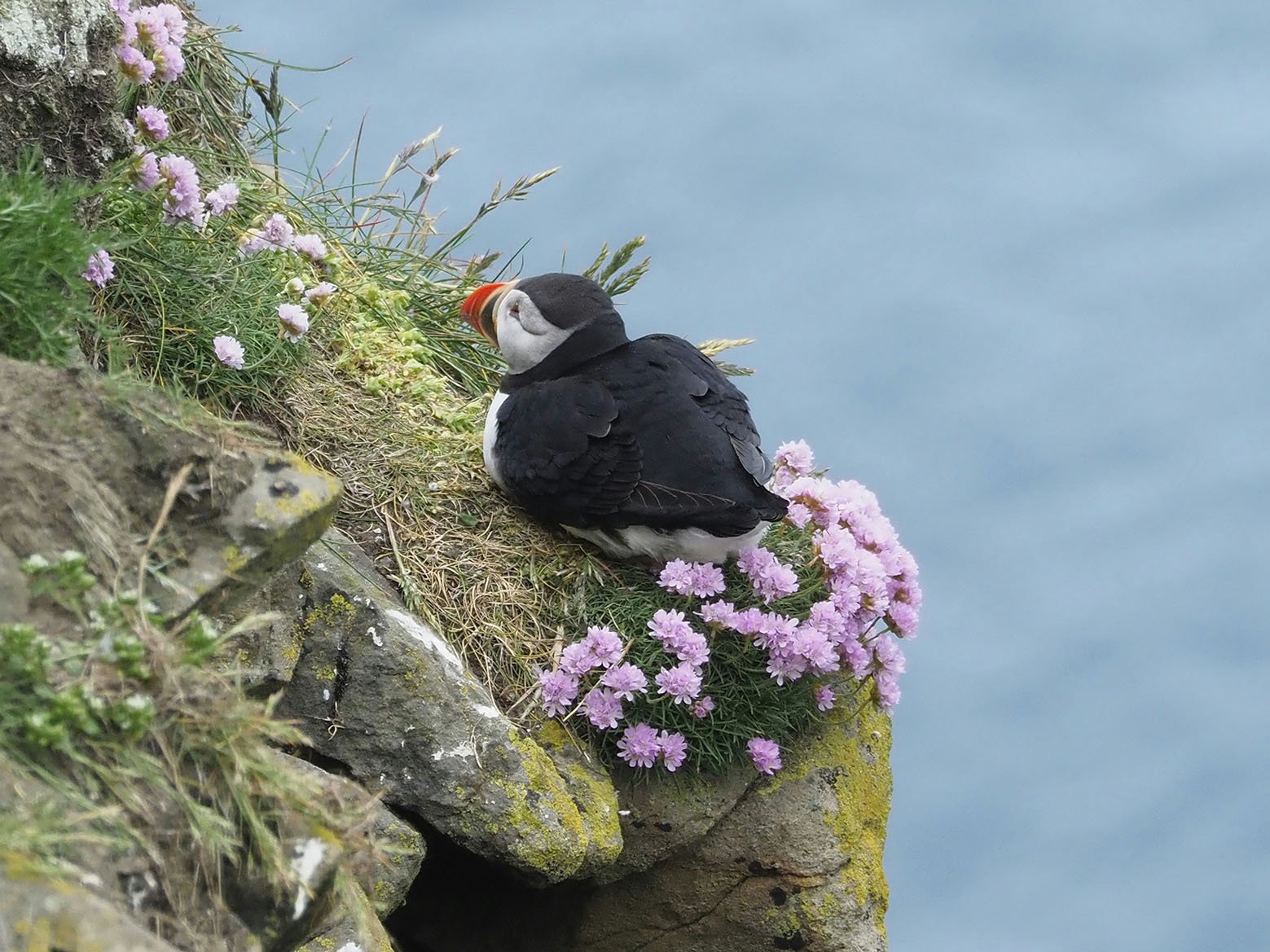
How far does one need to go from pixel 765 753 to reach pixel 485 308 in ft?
7.92

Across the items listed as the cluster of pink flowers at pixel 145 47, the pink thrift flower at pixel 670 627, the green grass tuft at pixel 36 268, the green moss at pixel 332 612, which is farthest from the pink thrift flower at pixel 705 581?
the cluster of pink flowers at pixel 145 47

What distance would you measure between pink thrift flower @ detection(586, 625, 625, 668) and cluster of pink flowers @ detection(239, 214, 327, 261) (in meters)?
2.35

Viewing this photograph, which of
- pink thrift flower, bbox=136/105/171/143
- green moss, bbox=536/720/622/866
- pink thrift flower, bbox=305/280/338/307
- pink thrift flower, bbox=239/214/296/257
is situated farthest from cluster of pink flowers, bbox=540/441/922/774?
pink thrift flower, bbox=136/105/171/143

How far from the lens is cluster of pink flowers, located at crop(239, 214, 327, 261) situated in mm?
6672

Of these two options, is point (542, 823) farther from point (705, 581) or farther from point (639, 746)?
point (705, 581)

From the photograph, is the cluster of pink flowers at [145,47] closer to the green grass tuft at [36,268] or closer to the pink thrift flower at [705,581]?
the green grass tuft at [36,268]

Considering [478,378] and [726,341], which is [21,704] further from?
[726,341]

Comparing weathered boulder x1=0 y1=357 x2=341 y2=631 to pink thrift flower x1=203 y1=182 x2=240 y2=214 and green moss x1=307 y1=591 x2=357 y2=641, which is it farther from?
pink thrift flower x1=203 y1=182 x2=240 y2=214

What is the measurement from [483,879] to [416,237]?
4.23 m

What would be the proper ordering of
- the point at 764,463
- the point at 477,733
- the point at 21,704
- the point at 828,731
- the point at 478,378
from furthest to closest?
the point at 478,378 < the point at 828,731 < the point at 764,463 < the point at 477,733 < the point at 21,704

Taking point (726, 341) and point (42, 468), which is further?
point (726, 341)

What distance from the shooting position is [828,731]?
6.32m

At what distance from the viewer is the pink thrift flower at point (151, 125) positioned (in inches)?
230

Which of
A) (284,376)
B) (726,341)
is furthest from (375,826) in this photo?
(726,341)
